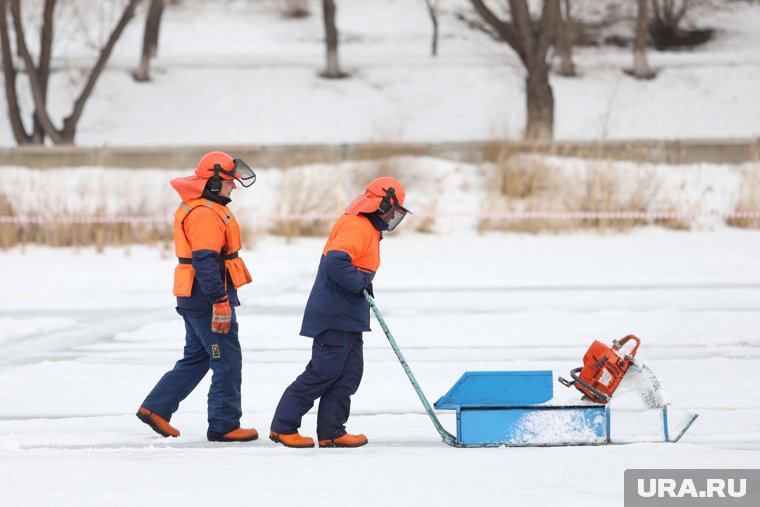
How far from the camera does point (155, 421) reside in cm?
638

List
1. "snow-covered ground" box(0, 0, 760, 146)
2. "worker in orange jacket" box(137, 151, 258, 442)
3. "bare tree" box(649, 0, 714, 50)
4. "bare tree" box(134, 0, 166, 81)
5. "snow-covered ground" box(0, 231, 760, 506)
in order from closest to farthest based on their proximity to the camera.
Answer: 1. "snow-covered ground" box(0, 231, 760, 506)
2. "worker in orange jacket" box(137, 151, 258, 442)
3. "snow-covered ground" box(0, 0, 760, 146)
4. "bare tree" box(134, 0, 166, 81)
5. "bare tree" box(649, 0, 714, 50)

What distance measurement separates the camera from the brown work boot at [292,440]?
240 inches

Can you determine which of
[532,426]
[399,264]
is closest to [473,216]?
[399,264]

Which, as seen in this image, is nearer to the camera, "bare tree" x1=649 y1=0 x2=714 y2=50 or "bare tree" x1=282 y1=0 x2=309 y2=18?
"bare tree" x1=649 y1=0 x2=714 y2=50

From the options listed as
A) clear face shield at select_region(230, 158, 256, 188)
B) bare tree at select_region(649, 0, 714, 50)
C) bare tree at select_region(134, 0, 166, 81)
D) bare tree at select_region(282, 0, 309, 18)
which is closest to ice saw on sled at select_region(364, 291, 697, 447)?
clear face shield at select_region(230, 158, 256, 188)

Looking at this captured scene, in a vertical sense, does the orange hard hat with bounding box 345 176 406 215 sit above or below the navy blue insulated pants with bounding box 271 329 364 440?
above

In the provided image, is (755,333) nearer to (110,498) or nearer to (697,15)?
(110,498)

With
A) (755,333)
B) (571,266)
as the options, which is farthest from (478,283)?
(755,333)

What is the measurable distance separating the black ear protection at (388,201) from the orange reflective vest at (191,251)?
0.81m

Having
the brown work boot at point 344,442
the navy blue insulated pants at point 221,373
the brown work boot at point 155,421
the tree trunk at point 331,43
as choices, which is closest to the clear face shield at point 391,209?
the navy blue insulated pants at point 221,373

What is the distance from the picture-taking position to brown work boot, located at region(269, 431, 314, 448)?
609 cm

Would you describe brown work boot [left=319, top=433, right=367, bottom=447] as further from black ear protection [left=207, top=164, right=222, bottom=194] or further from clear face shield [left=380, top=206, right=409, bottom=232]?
Answer: black ear protection [left=207, top=164, right=222, bottom=194]

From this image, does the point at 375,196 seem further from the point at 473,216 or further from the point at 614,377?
the point at 473,216

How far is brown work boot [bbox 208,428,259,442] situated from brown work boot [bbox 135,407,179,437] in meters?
0.28
